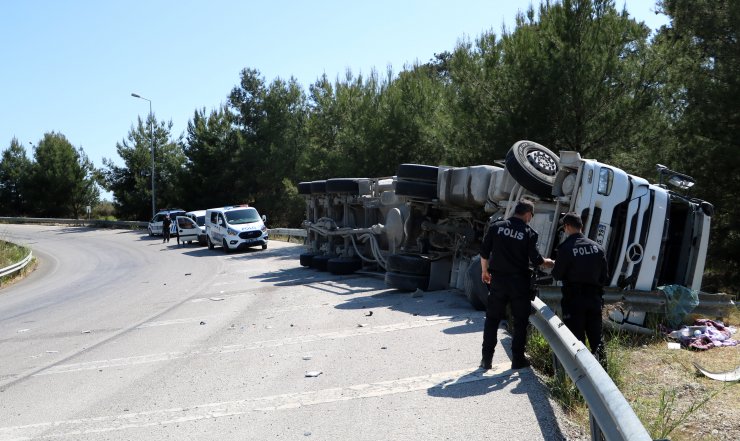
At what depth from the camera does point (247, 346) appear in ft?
29.3

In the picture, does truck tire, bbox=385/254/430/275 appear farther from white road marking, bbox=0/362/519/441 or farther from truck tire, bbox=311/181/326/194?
white road marking, bbox=0/362/519/441

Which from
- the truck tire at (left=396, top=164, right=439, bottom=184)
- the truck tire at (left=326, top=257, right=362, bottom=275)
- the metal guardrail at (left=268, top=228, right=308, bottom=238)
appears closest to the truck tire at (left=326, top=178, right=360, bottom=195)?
the truck tire at (left=326, top=257, right=362, bottom=275)

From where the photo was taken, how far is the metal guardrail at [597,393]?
11.0 ft

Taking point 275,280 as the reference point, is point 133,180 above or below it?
above

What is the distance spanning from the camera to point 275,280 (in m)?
17.6

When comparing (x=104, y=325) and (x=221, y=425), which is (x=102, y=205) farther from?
(x=221, y=425)

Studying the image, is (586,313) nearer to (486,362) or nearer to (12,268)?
(486,362)

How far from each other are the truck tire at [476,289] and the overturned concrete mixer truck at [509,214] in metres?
0.02

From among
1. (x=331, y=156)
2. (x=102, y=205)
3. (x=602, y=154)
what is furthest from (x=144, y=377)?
(x=102, y=205)

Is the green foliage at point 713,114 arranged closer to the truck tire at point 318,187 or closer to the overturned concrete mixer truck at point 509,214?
the overturned concrete mixer truck at point 509,214

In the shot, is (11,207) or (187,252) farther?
(11,207)

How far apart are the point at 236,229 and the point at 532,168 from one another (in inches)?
804

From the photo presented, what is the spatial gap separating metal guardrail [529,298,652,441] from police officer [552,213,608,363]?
1.97 feet

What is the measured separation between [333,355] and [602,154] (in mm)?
12114
